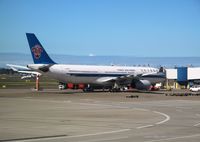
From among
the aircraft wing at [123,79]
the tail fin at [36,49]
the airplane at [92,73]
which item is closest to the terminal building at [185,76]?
the airplane at [92,73]

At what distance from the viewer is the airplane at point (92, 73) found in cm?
6944

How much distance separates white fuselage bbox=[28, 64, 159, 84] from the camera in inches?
2782

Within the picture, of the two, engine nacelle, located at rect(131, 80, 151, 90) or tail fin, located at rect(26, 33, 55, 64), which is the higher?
tail fin, located at rect(26, 33, 55, 64)

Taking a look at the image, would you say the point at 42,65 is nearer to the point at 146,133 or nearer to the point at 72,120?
the point at 72,120

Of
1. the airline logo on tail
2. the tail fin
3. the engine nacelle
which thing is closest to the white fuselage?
the tail fin

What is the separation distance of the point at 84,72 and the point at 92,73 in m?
1.94

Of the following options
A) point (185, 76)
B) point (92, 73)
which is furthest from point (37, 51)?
point (185, 76)

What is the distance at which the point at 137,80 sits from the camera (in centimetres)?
7806

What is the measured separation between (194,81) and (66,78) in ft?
183

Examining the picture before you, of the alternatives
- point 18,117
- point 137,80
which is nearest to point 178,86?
point 137,80

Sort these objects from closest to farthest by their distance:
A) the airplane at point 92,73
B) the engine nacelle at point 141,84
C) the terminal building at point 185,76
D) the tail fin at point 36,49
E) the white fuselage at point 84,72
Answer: the tail fin at point 36,49 < the airplane at point 92,73 < the white fuselage at point 84,72 < the engine nacelle at point 141,84 < the terminal building at point 185,76

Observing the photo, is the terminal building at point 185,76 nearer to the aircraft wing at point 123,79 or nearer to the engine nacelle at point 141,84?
the engine nacelle at point 141,84

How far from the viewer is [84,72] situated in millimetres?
73688

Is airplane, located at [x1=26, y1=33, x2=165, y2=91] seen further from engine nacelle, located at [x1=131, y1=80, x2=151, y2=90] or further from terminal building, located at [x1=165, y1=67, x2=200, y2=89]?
terminal building, located at [x1=165, y1=67, x2=200, y2=89]
